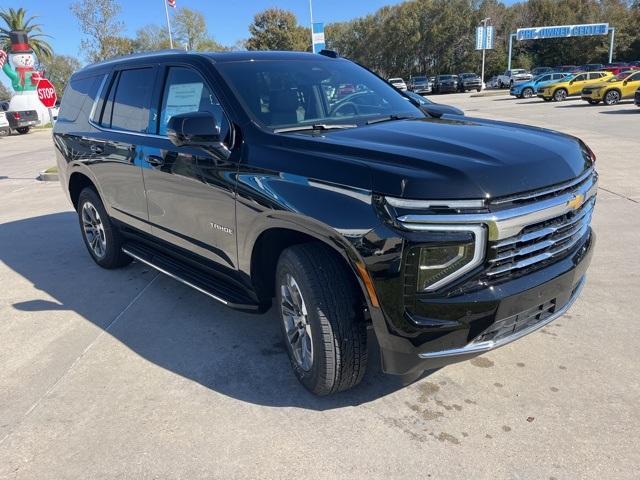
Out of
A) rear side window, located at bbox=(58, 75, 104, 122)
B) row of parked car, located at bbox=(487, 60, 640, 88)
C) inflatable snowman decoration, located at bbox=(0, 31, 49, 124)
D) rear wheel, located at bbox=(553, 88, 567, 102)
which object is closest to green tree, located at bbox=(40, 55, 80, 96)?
inflatable snowman decoration, located at bbox=(0, 31, 49, 124)

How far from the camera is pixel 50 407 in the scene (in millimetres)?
3121

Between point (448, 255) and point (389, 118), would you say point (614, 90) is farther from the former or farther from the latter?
point (448, 255)

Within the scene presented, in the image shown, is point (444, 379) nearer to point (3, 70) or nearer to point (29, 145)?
point (29, 145)

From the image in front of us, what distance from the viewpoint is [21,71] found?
30.8m

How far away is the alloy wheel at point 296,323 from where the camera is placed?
2.91 metres

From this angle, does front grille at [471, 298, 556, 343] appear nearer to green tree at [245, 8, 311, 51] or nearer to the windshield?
the windshield

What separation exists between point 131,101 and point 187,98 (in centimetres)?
91

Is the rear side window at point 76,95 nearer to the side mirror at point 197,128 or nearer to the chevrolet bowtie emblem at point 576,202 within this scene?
the side mirror at point 197,128

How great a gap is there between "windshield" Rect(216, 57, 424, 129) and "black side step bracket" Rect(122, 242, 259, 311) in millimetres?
1129

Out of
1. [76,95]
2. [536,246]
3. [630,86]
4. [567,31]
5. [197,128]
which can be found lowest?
[630,86]

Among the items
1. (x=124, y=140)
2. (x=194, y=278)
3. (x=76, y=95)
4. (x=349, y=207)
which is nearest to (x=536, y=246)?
(x=349, y=207)

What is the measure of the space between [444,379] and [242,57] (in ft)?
8.47

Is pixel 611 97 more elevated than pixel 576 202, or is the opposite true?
pixel 576 202

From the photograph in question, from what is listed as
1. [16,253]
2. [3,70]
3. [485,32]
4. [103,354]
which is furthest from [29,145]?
[485,32]
